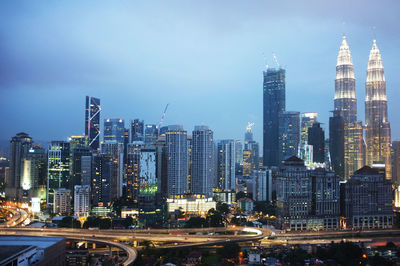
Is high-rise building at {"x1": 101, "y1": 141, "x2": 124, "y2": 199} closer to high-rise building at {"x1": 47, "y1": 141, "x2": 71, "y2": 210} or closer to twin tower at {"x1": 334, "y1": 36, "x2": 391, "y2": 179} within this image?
high-rise building at {"x1": 47, "y1": 141, "x2": 71, "y2": 210}

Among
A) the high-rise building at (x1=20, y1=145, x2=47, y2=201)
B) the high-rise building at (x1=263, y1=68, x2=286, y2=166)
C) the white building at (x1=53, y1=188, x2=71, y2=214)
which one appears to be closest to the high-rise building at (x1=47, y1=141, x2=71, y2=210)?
the high-rise building at (x1=20, y1=145, x2=47, y2=201)

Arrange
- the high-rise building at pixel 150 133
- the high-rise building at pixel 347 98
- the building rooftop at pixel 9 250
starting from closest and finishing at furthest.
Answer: the building rooftop at pixel 9 250, the high-rise building at pixel 347 98, the high-rise building at pixel 150 133

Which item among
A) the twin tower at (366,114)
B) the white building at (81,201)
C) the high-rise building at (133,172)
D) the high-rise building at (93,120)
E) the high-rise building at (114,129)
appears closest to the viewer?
the white building at (81,201)

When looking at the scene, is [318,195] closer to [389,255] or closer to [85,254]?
[389,255]

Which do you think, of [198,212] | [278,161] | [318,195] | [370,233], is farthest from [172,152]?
[278,161]

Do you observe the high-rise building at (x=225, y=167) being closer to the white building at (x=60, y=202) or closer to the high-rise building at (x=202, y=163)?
the high-rise building at (x=202, y=163)

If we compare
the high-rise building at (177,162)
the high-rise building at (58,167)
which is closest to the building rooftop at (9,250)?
the high-rise building at (58,167)
